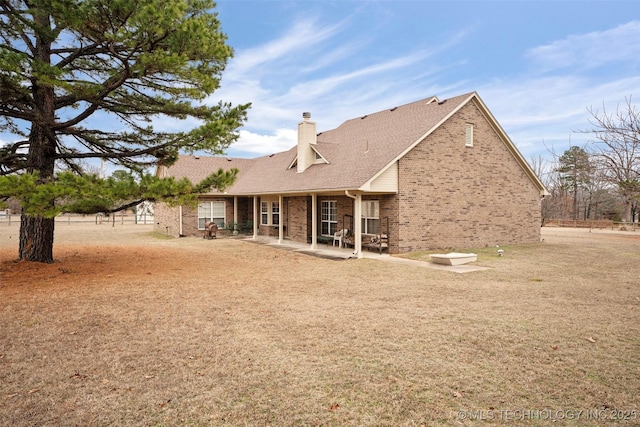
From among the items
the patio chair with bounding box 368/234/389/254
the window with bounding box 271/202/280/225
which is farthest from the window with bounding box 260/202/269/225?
the patio chair with bounding box 368/234/389/254

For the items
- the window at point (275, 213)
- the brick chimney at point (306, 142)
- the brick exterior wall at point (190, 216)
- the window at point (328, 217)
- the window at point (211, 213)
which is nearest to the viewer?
the window at point (328, 217)

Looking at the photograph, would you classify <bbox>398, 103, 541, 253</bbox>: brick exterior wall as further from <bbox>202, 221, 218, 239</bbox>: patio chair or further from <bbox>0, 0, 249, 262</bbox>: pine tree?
<bbox>202, 221, 218, 239</bbox>: patio chair

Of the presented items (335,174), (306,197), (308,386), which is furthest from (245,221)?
(308,386)

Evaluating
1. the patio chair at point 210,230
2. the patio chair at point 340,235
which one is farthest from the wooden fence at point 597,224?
the patio chair at point 210,230

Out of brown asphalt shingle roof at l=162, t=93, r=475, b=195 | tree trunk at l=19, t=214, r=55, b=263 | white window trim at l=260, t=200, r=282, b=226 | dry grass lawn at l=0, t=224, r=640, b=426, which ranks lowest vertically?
dry grass lawn at l=0, t=224, r=640, b=426

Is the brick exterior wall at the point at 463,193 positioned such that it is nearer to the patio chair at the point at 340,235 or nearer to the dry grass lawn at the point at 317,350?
the patio chair at the point at 340,235

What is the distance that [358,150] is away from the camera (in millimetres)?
17969

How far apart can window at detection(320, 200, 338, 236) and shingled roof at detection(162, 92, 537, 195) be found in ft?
5.66

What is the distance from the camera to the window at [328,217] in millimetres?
18859

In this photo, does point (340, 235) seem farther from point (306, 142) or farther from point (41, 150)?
point (41, 150)

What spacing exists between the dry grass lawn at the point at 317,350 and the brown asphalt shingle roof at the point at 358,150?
6.11 m

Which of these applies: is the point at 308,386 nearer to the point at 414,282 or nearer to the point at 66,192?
the point at 414,282

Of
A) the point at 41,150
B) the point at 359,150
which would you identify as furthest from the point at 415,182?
the point at 41,150

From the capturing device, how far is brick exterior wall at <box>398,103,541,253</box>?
15656 mm
